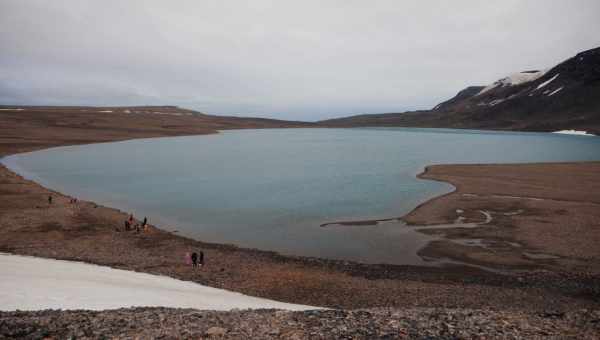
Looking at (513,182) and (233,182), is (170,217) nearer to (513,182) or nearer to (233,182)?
(233,182)

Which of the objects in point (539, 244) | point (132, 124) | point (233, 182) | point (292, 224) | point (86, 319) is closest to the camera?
point (86, 319)

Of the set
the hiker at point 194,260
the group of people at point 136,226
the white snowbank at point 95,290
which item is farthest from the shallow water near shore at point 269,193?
the white snowbank at point 95,290

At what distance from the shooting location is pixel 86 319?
1163 cm

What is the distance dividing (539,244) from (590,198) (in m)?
18.5

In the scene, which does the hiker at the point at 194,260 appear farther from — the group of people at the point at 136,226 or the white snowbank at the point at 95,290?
the group of people at the point at 136,226

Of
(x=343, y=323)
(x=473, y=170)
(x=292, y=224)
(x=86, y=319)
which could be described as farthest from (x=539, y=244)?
(x=473, y=170)

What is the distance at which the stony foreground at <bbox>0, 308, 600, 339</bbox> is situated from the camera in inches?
423

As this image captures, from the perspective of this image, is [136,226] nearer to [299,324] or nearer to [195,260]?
[195,260]

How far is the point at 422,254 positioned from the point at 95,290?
18.4m

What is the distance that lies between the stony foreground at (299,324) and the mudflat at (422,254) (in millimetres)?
5327

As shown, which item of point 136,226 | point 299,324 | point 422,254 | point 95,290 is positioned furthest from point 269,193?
point 299,324

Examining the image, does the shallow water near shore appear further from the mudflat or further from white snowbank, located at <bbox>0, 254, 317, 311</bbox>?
white snowbank, located at <bbox>0, 254, 317, 311</bbox>

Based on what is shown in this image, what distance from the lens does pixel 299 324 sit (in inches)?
460

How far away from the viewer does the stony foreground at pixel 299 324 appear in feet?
35.3
